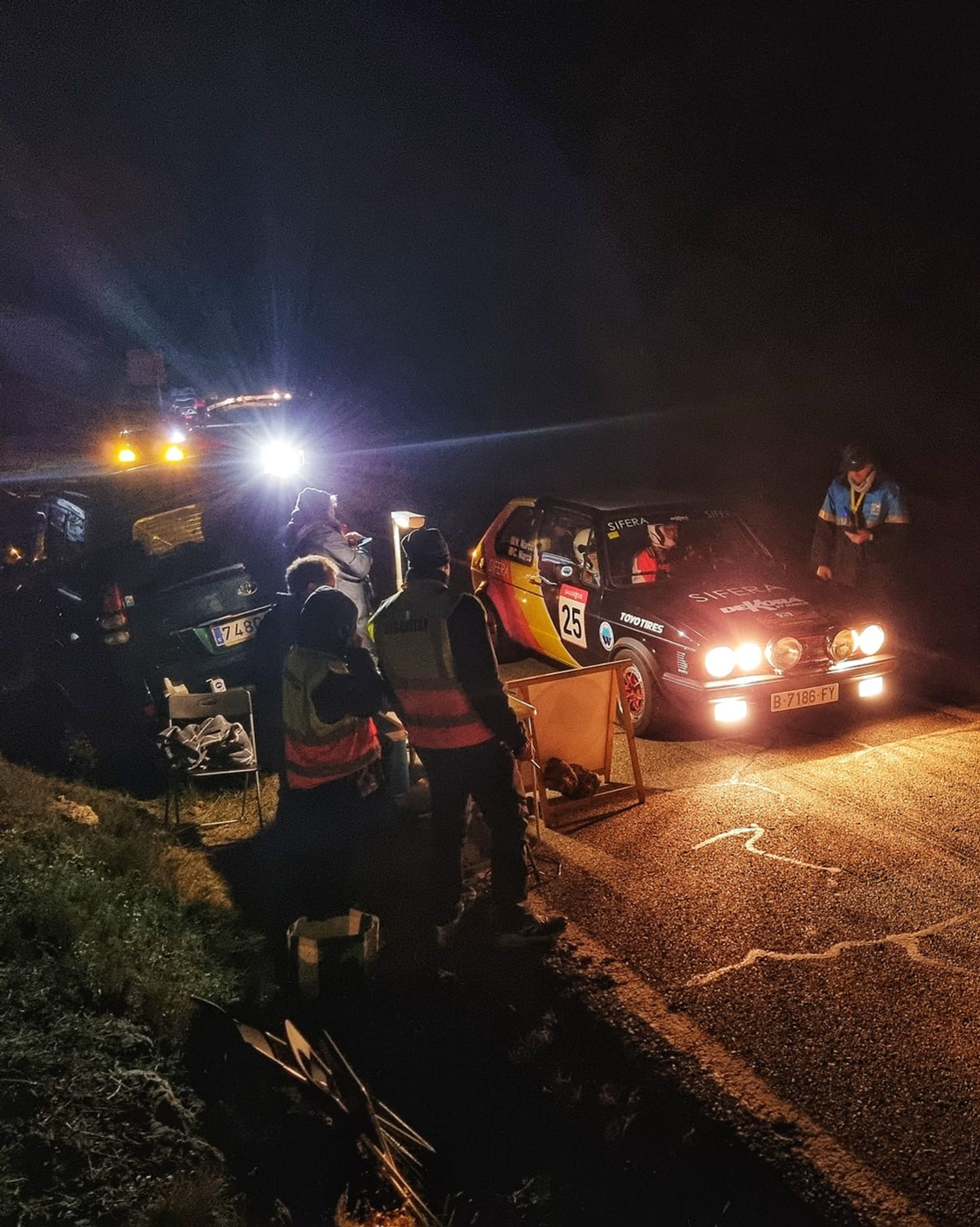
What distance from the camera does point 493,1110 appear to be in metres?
3.58

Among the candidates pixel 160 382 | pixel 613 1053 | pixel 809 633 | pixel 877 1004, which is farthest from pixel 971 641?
pixel 160 382

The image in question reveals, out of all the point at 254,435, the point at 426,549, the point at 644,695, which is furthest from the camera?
the point at 254,435

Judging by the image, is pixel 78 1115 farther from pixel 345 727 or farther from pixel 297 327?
pixel 297 327

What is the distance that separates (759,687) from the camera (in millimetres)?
6699

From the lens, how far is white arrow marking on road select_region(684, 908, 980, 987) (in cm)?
432

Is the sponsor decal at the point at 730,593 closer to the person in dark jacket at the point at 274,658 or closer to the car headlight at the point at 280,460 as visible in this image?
the person in dark jacket at the point at 274,658

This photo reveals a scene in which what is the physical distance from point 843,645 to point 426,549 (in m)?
3.67

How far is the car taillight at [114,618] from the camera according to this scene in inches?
279

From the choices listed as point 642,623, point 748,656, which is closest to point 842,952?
point 748,656

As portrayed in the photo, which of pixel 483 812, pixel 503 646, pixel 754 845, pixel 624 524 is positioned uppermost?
pixel 624 524

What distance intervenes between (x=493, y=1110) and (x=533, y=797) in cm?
236

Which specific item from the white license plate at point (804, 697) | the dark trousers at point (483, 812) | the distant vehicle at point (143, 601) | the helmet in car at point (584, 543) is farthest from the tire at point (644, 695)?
the distant vehicle at point (143, 601)

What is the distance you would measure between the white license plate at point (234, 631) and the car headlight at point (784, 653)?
3.43 m

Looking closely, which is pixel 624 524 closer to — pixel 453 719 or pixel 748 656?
pixel 748 656
